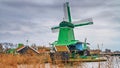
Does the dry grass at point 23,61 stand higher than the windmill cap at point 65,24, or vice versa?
the windmill cap at point 65,24

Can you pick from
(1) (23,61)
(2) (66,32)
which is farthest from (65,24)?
(1) (23,61)

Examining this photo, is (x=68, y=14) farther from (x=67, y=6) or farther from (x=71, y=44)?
(x=71, y=44)

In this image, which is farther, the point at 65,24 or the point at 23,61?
the point at 65,24

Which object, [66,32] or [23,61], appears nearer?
[23,61]

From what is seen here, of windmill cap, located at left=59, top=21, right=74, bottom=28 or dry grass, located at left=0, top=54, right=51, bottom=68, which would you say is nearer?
dry grass, located at left=0, top=54, right=51, bottom=68

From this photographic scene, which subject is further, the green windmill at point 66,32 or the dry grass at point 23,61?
the green windmill at point 66,32

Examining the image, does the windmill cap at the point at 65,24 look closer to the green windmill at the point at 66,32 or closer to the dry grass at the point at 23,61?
the green windmill at the point at 66,32

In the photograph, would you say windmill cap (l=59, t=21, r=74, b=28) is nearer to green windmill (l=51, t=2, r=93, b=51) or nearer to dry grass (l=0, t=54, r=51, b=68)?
green windmill (l=51, t=2, r=93, b=51)

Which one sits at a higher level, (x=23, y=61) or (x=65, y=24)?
(x=65, y=24)

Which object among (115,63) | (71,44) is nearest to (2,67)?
(115,63)

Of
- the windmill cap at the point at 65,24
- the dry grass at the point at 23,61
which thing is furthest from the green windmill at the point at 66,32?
the dry grass at the point at 23,61

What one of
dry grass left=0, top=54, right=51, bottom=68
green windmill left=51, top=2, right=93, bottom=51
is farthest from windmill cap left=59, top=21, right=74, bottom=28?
dry grass left=0, top=54, right=51, bottom=68

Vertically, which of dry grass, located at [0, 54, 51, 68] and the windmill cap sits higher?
the windmill cap

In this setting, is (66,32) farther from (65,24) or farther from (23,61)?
(23,61)
